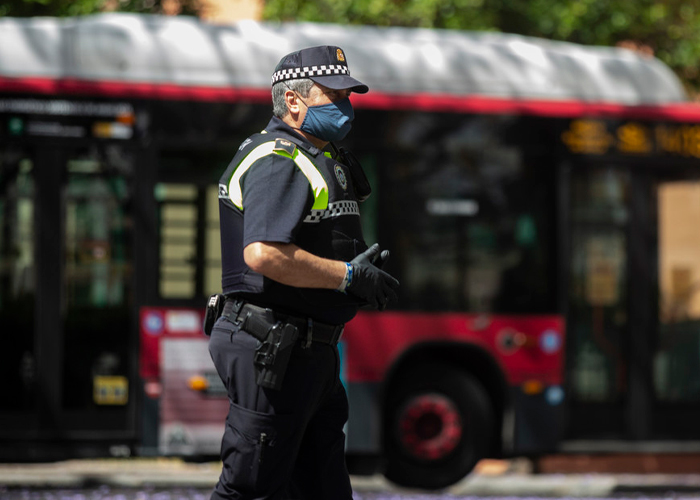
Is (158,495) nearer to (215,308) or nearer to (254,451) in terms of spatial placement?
(215,308)

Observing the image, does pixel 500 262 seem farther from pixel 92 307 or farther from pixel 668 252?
pixel 92 307

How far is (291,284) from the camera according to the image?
10.8ft

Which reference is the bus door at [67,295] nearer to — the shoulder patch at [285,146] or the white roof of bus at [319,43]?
the white roof of bus at [319,43]

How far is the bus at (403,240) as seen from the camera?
758cm

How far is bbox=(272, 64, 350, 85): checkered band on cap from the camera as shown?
3.46 meters

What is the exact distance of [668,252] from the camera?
27.3ft

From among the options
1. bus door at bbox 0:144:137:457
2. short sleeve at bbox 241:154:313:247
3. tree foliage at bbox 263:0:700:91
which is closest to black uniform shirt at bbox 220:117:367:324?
short sleeve at bbox 241:154:313:247

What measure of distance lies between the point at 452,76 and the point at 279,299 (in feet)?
16.8

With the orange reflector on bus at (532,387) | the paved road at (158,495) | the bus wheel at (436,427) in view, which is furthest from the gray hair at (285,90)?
the orange reflector on bus at (532,387)

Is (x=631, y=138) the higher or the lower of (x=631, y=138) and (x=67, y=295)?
the higher

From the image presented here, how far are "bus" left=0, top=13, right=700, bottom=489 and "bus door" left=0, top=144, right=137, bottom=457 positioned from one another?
0.05 ft

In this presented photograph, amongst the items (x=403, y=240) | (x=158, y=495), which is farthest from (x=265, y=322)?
(x=403, y=240)

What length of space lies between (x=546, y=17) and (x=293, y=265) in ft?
32.0

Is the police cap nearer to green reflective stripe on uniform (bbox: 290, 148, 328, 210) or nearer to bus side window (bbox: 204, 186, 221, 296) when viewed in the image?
green reflective stripe on uniform (bbox: 290, 148, 328, 210)
